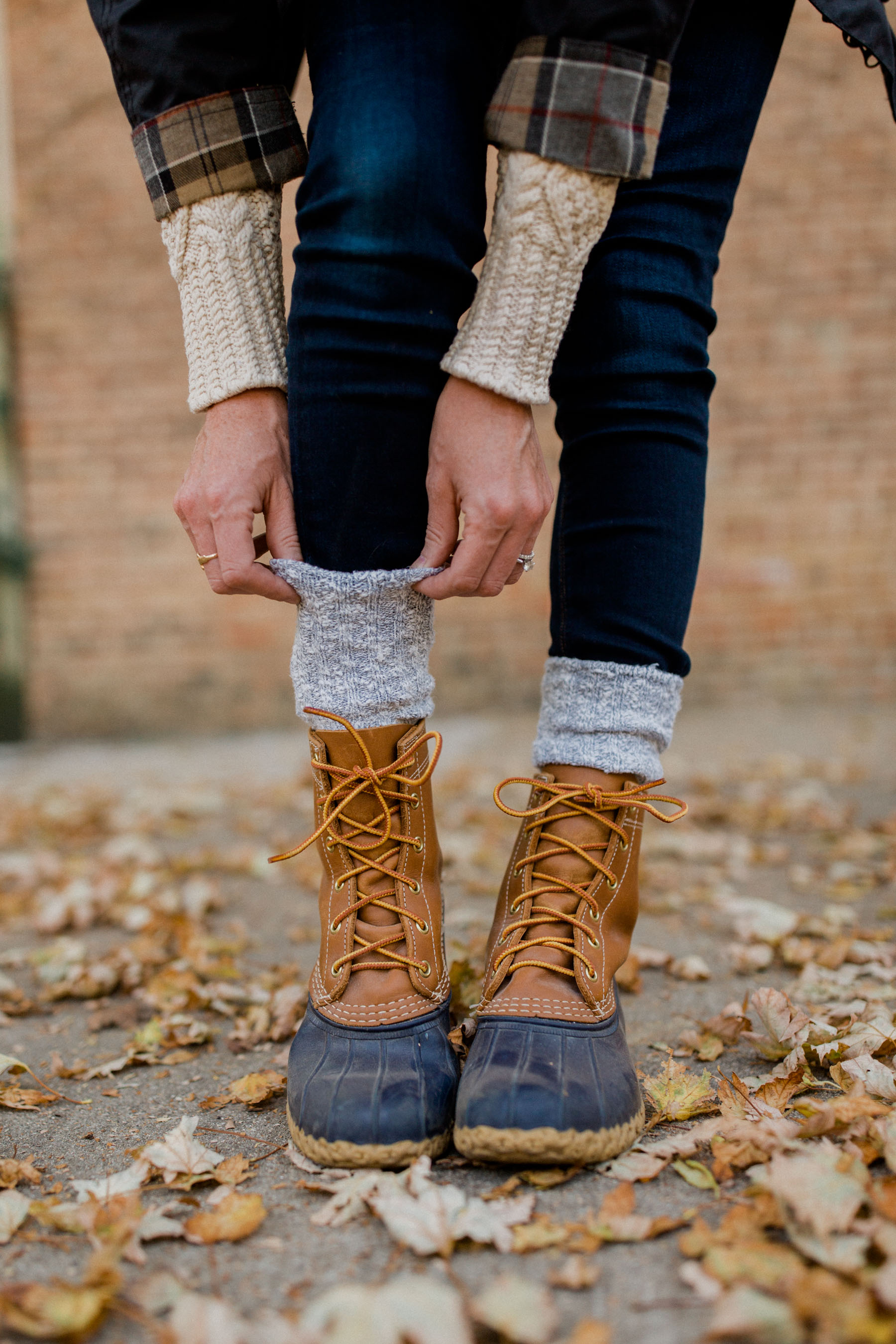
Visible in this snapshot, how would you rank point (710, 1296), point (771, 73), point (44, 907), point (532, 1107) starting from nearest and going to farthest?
point (710, 1296), point (532, 1107), point (771, 73), point (44, 907)

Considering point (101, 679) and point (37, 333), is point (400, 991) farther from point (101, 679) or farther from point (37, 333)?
point (37, 333)

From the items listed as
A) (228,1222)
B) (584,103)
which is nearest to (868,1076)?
(228,1222)

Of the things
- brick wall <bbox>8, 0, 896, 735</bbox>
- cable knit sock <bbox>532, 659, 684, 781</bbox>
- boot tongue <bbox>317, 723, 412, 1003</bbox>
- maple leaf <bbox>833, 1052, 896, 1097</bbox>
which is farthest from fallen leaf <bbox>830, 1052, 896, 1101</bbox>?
brick wall <bbox>8, 0, 896, 735</bbox>

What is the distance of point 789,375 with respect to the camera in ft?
13.4

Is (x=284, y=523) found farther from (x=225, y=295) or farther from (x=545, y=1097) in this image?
(x=545, y=1097)

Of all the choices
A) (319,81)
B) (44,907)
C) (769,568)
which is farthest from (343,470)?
(769,568)

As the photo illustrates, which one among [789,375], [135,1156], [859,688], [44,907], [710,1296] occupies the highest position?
[789,375]

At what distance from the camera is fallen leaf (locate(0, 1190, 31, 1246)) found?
2.81 feet

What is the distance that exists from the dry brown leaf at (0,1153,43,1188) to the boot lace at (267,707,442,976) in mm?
350

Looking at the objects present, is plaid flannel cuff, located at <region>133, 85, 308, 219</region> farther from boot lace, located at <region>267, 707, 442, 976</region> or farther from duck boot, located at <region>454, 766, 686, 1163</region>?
duck boot, located at <region>454, 766, 686, 1163</region>

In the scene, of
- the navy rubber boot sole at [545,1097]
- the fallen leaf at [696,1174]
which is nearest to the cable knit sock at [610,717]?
the navy rubber boot sole at [545,1097]

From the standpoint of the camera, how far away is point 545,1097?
0.89 meters

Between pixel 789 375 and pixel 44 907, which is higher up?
Result: pixel 789 375

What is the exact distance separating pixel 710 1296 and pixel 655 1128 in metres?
0.27
